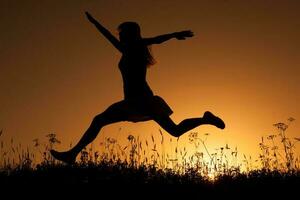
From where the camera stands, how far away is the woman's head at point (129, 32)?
7617 mm

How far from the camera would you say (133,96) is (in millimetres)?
7441

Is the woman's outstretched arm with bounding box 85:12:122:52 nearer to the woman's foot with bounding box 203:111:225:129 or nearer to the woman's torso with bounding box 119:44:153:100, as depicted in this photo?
the woman's torso with bounding box 119:44:153:100

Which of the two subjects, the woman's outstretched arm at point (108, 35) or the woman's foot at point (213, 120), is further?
the woman's foot at point (213, 120)

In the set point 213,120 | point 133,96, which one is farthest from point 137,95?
point 213,120

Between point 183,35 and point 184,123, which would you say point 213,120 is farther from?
point 183,35

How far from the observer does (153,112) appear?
7.48 meters

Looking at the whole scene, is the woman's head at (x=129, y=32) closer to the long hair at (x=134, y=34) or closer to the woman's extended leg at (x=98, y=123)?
the long hair at (x=134, y=34)

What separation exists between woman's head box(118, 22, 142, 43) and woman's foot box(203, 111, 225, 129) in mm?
1571

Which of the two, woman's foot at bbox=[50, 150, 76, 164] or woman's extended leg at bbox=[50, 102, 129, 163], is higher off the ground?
woman's extended leg at bbox=[50, 102, 129, 163]

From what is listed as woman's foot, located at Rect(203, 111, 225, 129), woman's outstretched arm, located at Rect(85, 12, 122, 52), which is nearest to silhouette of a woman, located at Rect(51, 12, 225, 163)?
woman's outstretched arm, located at Rect(85, 12, 122, 52)

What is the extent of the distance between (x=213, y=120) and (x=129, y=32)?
183cm

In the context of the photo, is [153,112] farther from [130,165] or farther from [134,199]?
[134,199]

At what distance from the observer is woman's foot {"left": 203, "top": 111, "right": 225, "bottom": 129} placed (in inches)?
313

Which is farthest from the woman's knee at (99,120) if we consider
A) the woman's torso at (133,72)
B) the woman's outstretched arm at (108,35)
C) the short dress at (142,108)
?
the woman's outstretched arm at (108,35)
